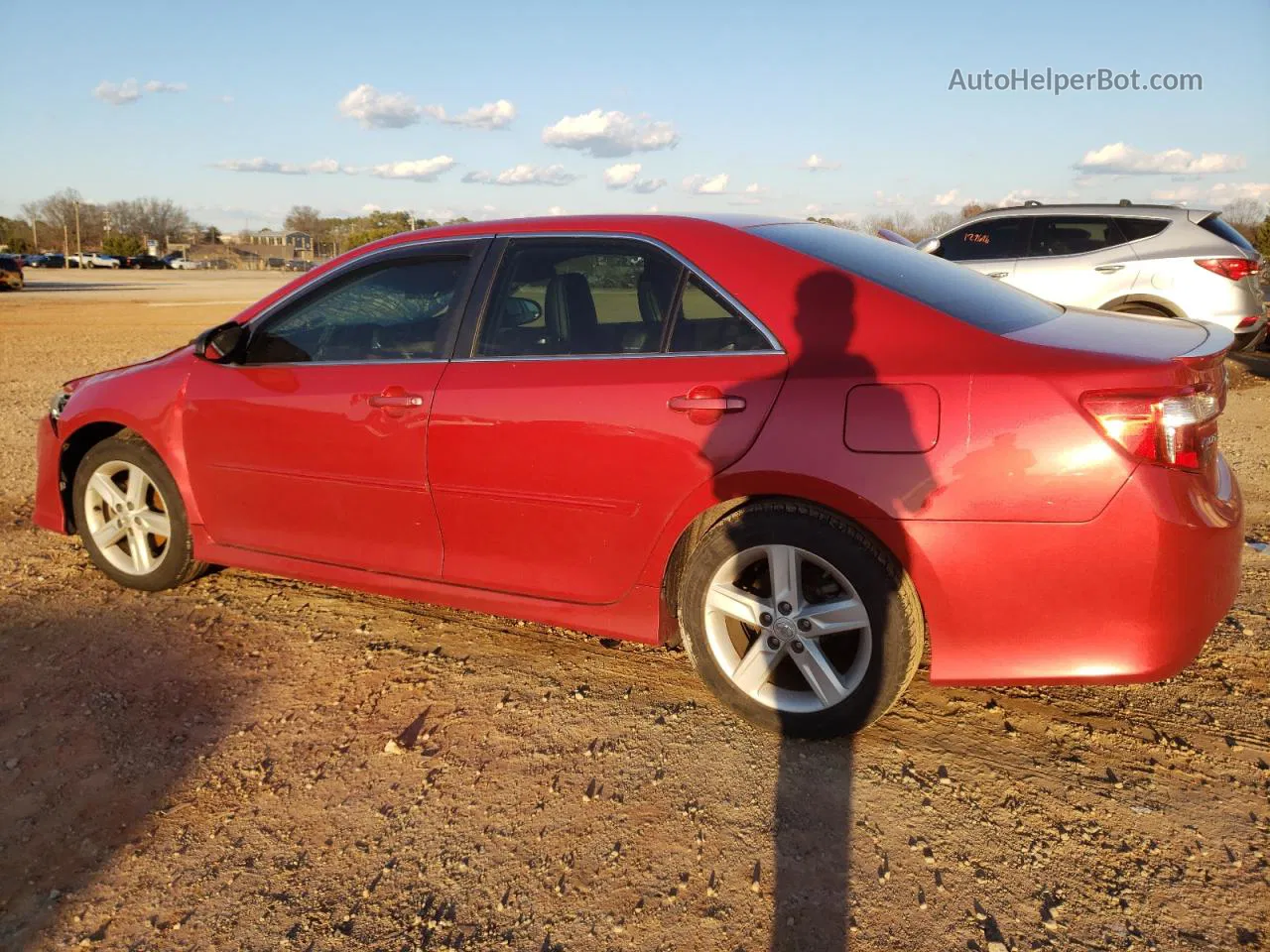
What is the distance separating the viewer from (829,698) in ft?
10.0

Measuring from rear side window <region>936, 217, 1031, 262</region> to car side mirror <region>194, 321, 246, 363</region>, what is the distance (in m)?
7.59

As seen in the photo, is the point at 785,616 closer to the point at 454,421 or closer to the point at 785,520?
the point at 785,520

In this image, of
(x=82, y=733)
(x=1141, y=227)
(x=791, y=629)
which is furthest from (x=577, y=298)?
(x=1141, y=227)

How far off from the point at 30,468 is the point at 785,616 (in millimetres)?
6135

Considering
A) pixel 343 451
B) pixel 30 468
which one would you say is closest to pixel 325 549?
pixel 343 451

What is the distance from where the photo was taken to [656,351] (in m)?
3.25

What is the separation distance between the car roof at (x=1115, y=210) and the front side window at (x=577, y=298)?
7674 millimetres

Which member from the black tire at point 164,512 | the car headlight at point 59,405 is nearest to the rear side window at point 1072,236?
the black tire at point 164,512

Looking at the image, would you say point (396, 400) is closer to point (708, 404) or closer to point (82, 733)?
point (708, 404)

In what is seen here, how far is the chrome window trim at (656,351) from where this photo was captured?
3.09 m

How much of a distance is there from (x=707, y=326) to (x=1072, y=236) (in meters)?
7.80

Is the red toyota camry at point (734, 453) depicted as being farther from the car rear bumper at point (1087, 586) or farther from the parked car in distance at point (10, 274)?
the parked car in distance at point (10, 274)

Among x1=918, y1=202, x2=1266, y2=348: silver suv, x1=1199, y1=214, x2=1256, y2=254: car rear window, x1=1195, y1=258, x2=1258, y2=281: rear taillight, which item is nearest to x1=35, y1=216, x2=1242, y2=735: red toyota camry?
x1=918, y1=202, x2=1266, y2=348: silver suv

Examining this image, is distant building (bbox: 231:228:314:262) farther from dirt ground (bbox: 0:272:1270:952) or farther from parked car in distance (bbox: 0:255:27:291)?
dirt ground (bbox: 0:272:1270:952)
